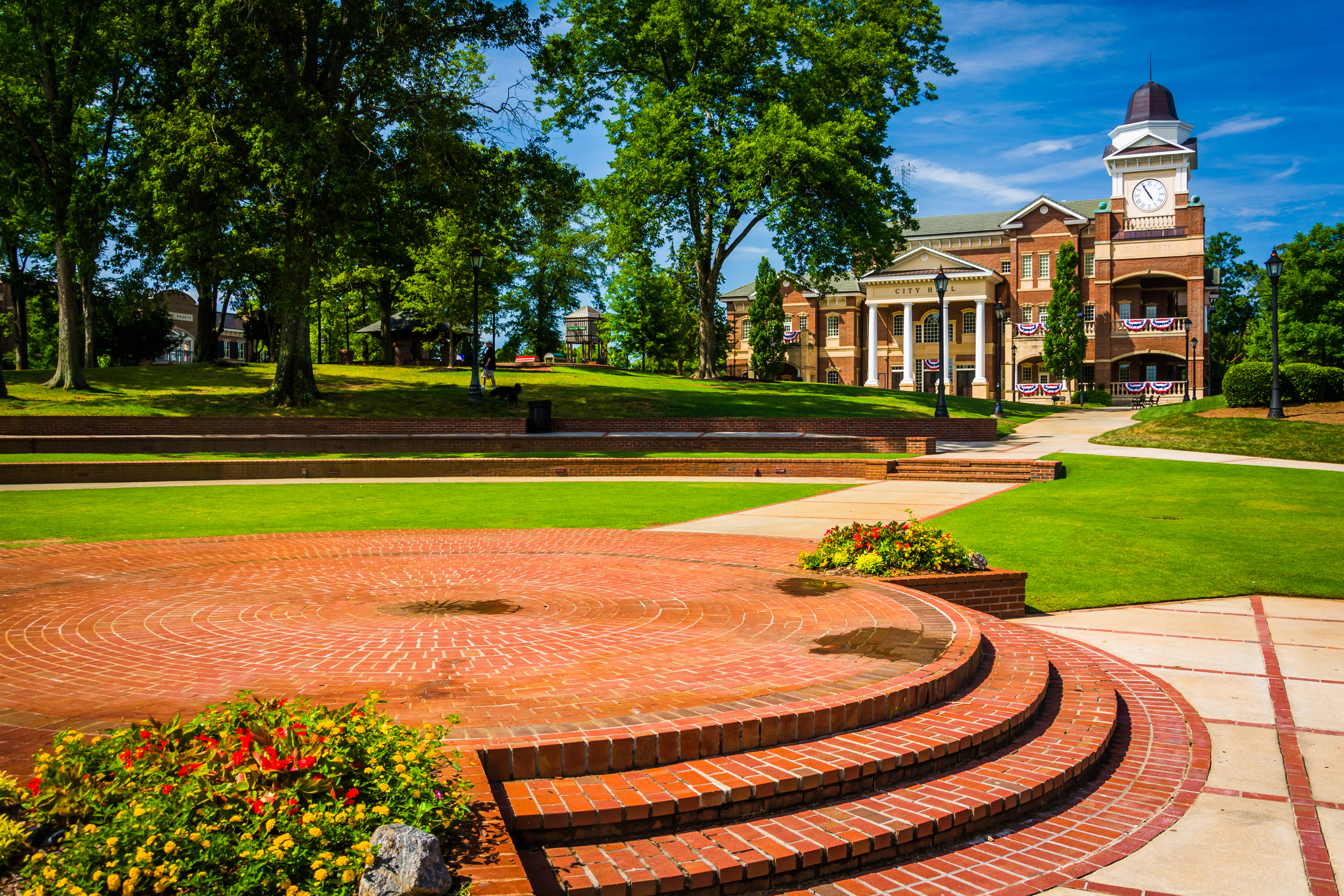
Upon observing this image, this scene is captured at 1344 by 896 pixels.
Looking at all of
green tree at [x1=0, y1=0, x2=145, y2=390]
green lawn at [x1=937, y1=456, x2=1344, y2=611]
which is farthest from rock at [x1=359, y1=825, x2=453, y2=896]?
green tree at [x1=0, y1=0, x2=145, y2=390]

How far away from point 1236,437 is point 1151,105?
185 ft

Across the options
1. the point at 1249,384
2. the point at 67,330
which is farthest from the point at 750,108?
the point at 67,330

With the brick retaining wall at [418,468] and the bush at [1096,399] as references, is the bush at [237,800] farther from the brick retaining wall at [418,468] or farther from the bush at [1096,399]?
the bush at [1096,399]

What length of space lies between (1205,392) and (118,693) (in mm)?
69970

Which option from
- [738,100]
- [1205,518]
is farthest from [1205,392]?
[1205,518]

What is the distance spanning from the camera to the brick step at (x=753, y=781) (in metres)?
3.61

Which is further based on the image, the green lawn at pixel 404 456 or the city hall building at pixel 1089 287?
the city hall building at pixel 1089 287

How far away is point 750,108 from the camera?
3706 centimetres

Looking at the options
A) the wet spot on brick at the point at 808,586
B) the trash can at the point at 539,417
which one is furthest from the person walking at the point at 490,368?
the wet spot on brick at the point at 808,586

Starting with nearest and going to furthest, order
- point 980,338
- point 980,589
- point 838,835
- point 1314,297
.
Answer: point 838,835 → point 980,589 → point 1314,297 → point 980,338

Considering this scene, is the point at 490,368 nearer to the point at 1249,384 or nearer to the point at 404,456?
the point at 404,456

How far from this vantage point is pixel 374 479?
66.2 feet

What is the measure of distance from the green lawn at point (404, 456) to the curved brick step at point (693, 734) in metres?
16.9

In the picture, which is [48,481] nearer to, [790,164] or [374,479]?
[374,479]
